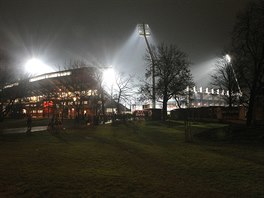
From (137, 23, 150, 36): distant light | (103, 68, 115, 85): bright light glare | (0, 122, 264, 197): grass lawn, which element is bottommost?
(0, 122, 264, 197): grass lawn

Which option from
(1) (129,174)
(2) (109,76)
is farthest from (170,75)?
(1) (129,174)

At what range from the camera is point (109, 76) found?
50.2 m

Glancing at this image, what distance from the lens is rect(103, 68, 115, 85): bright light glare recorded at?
48.5 meters

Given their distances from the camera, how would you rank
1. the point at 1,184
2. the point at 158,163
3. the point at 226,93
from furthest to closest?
1. the point at 226,93
2. the point at 158,163
3. the point at 1,184

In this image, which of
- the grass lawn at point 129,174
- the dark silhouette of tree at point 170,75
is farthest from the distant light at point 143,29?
the grass lawn at point 129,174

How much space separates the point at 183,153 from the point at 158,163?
3.33m

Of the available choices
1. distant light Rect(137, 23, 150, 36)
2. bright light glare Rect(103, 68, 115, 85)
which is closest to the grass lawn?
bright light glare Rect(103, 68, 115, 85)

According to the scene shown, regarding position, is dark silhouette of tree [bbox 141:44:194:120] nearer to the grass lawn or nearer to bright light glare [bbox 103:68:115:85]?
bright light glare [bbox 103:68:115:85]

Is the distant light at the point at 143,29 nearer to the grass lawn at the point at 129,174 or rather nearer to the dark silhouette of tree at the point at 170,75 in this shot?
the dark silhouette of tree at the point at 170,75

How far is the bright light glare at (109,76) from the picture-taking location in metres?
48.5

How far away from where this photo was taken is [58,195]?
7316 millimetres

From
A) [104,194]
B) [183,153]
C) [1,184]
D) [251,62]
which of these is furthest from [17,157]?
[251,62]

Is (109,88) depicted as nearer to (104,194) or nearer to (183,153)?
(183,153)

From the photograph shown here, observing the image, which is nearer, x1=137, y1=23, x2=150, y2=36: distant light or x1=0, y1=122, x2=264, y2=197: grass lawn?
x1=0, y1=122, x2=264, y2=197: grass lawn
